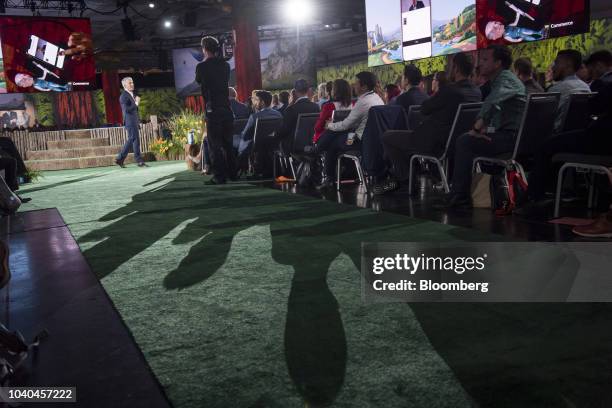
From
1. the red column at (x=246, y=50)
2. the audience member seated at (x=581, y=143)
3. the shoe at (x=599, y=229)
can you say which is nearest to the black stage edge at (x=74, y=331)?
the shoe at (x=599, y=229)

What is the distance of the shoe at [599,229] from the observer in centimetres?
325

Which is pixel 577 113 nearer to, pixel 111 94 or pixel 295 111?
pixel 295 111

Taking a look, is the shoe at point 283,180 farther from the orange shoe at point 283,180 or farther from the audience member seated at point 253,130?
the audience member seated at point 253,130

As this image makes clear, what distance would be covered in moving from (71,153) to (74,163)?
0.47 metres

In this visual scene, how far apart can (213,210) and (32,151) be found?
10807 mm

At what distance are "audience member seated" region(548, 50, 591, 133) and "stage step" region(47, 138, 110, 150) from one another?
12.5 meters

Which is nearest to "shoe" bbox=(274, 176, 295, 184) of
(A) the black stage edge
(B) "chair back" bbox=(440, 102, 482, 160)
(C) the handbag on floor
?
(B) "chair back" bbox=(440, 102, 482, 160)

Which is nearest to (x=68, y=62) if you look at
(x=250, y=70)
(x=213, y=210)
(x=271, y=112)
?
(x=250, y=70)

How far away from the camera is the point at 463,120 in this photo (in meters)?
4.71

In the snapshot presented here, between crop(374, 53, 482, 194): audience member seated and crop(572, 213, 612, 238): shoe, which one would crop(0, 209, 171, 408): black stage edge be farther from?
crop(374, 53, 482, 194): audience member seated

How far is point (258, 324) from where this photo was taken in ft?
7.29

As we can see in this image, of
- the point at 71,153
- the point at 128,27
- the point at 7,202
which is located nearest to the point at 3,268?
the point at 7,202

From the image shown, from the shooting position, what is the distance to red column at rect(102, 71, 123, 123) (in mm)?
26516

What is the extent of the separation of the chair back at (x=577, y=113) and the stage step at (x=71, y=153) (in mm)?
12375
